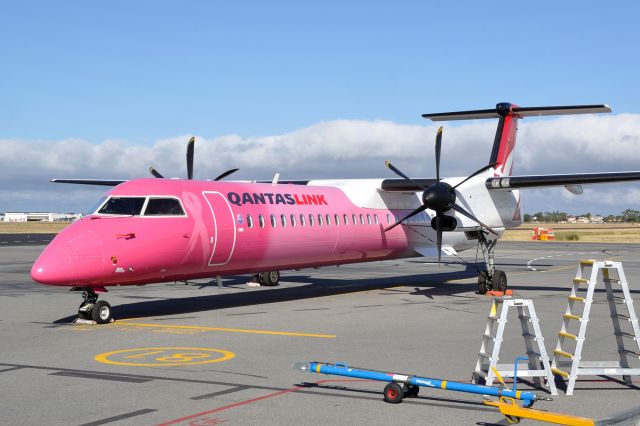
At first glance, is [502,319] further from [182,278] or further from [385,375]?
[182,278]

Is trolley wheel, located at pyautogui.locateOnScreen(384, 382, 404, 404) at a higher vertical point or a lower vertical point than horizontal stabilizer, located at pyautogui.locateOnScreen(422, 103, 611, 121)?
lower

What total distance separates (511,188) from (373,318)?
9.73 m

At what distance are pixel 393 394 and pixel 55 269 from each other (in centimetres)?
820

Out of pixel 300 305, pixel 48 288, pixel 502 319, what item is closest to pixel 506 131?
pixel 300 305

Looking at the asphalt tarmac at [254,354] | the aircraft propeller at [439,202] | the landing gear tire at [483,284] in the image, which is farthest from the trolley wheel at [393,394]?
the landing gear tire at [483,284]

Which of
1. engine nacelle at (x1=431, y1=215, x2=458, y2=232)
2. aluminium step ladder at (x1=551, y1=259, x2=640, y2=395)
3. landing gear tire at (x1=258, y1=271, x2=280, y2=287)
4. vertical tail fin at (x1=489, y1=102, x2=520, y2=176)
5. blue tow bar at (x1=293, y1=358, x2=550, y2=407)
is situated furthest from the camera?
vertical tail fin at (x1=489, y1=102, x2=520, y2=176)

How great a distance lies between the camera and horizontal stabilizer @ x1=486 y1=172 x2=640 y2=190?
22.2m

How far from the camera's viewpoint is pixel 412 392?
8695 mm

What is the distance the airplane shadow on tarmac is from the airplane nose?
2118mm

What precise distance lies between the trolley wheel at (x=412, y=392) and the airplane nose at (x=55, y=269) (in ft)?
26.4

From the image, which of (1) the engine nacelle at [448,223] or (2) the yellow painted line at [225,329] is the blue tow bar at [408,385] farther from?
(1) the engine nacelle at [448,223]

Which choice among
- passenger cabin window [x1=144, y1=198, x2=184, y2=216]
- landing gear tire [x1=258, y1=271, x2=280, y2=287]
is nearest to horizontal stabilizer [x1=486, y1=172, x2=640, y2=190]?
landing gear tire [x1=258, y1=271, x2=280, y2=287]

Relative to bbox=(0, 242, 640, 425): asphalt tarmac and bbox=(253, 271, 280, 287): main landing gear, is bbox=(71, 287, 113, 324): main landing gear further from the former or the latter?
bbox=(253, 271, 280, 287): main landing gear

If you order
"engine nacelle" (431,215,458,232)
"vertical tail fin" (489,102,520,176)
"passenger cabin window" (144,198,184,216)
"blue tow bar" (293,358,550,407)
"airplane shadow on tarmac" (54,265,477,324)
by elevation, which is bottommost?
"airplane shadow on tarmac" (54,265,477,324)
